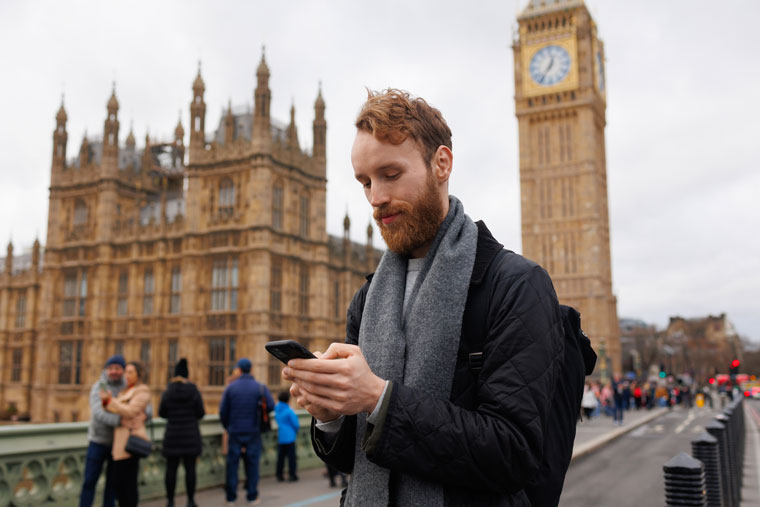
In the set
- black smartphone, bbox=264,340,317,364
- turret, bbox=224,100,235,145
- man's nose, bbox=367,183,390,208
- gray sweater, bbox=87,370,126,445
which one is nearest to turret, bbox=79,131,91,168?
turret, bbox=224,100,235,145

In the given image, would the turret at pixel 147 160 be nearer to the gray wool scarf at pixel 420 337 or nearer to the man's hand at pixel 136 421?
the man's hand at pixel 136 421

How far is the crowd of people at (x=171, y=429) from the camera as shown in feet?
20.8

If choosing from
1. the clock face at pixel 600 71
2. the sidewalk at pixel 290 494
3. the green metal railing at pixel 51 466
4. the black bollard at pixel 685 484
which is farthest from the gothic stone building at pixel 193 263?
the clock face at pixel 600 71

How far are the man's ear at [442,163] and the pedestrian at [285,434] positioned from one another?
8367 millimetres

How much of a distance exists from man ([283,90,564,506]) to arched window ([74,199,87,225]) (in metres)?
34.2

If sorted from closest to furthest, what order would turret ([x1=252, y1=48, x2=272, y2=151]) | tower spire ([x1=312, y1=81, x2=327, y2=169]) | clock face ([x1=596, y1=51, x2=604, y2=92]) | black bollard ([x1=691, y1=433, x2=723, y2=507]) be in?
black bollard ([x1=691, y1=433, x2=723, y2=507])
turret ([x1=252, y1=48, x2=272, y2=151])
tower spire ([x1=312, y1=81, x2=327, y2=169])
clock face ([x1=596, y1=51, x2=604, y2=92])

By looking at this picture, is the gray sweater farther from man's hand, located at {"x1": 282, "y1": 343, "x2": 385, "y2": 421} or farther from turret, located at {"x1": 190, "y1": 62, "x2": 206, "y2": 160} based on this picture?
turret, located at {"x1": 190, "y1": 62, "x2": 206, "y2": 160}

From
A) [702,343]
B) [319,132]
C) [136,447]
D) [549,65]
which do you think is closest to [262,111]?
[319,132]

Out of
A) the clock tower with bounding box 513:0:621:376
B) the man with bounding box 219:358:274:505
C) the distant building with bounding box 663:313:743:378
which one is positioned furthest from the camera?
the distant building with bounding box 663:313:743:378

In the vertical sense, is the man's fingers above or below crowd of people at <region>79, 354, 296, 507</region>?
above

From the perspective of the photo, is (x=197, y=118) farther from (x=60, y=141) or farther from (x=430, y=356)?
(x=430, y=356)

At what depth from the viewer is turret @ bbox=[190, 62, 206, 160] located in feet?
94.2

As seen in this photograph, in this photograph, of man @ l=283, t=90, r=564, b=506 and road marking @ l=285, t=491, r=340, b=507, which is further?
road marking @ l=285, t=491, r=340, b=507

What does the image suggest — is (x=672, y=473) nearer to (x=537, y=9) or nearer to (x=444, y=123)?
(x=444, y=123)
